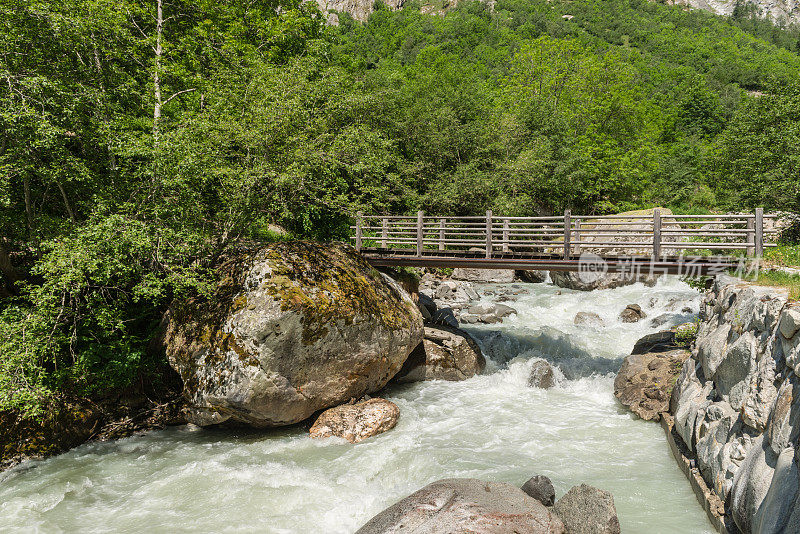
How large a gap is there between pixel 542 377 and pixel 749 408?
6.89 m

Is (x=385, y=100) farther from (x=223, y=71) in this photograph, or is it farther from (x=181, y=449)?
(x=181, y=449)

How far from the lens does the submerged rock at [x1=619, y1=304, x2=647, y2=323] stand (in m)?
17.8

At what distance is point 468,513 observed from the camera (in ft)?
18.2

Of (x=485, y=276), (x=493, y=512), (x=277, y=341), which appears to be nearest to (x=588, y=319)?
(x=485, y=276)

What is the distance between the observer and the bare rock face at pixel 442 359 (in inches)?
515

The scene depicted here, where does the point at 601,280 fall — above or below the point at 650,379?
above

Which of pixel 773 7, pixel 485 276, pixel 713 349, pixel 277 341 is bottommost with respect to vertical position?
pixel 485 276

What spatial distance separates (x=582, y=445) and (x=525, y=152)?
2015 cm

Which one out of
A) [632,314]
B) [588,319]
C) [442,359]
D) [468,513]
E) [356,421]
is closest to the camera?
[468,513]

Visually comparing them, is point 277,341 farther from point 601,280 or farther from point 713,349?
point 601,280

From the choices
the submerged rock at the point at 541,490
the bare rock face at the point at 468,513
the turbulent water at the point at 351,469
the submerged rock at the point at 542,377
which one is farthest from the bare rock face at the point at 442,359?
the bare rock face at the point at 468,513

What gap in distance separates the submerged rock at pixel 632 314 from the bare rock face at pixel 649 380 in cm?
577

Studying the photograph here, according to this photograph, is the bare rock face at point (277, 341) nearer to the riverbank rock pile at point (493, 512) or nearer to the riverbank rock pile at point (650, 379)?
the riverbank rock pile at point (493, 512)

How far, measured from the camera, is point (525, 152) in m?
26.1
